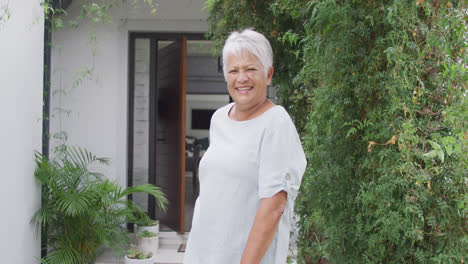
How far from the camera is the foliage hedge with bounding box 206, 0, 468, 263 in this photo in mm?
1550

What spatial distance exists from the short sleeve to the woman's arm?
23 millimetres

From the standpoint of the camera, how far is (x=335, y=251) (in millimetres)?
2053

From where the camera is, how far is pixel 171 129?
16.5 ft

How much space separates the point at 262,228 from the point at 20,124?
2.91 metres

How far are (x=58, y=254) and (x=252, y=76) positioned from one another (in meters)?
3.21

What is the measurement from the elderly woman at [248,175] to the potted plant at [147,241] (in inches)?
131

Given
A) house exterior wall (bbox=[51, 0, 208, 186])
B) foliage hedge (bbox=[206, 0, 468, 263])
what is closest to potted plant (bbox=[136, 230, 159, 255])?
house exterior wall (bbox=[51, 0, 208, 186])

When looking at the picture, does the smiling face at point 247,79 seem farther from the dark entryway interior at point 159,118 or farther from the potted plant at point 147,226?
the dark entryway interior at point 159,118

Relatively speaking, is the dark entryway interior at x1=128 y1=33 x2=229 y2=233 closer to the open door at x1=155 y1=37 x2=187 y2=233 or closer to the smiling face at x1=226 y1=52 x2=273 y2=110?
the open door at x1=155 y1=37 x2=187 y2=233

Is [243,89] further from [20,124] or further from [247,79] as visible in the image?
[20,124]

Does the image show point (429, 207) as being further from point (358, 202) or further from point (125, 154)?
point (125, 154)

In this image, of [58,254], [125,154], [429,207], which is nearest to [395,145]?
[429,207]

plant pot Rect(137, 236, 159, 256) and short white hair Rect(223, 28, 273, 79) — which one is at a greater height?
short white hair Rect(223, 28, 273, 79)

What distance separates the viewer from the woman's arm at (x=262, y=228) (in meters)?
0.97
